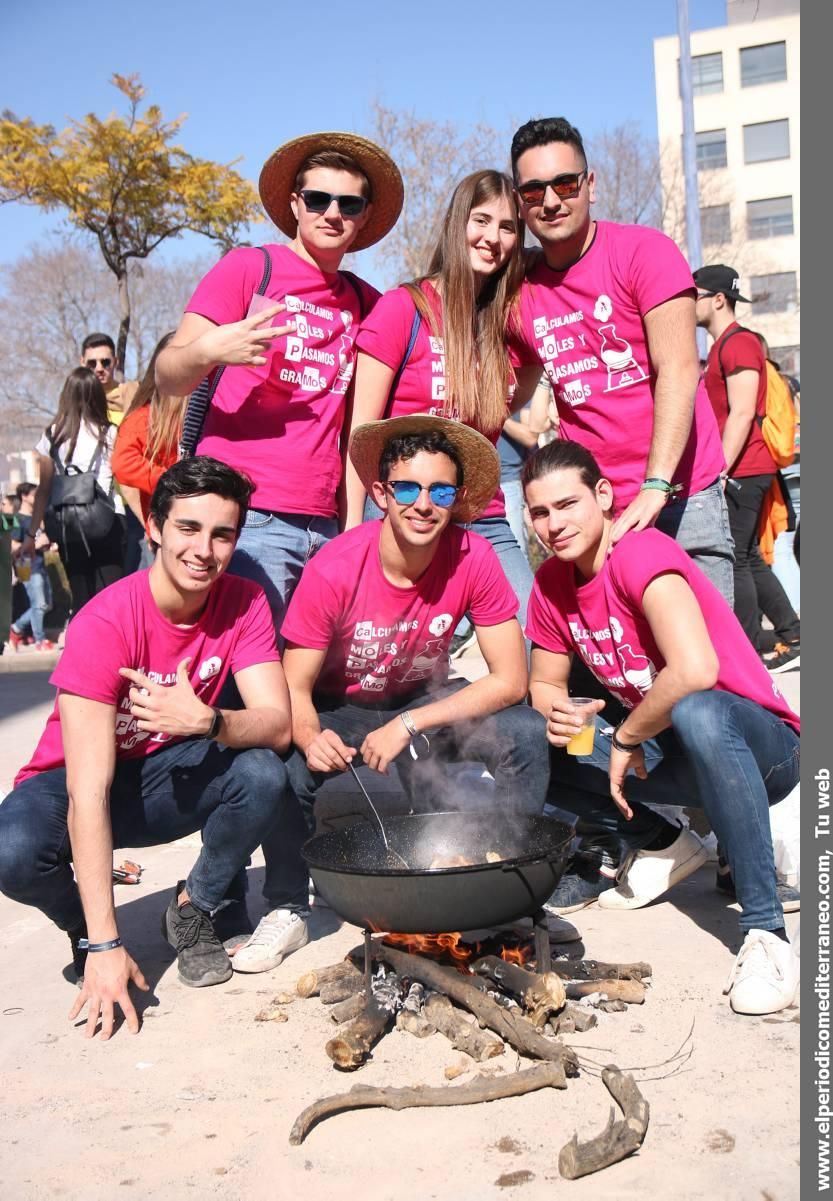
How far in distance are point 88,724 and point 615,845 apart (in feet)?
6.25

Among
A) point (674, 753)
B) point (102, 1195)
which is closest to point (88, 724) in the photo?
point (102, 1195)

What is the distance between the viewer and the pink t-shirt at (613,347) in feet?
12.3

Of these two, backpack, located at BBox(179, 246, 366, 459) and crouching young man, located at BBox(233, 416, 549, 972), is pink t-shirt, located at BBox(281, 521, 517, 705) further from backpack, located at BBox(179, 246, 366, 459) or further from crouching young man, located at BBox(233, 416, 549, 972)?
backpack, located at BBox(179, 246, 366, 459)

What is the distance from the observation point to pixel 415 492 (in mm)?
3449

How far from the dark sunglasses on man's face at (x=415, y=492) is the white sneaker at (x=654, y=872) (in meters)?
1.44

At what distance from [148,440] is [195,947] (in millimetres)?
2431

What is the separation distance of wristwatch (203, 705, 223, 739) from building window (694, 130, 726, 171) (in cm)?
5065

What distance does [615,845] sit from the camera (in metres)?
→ 3.93

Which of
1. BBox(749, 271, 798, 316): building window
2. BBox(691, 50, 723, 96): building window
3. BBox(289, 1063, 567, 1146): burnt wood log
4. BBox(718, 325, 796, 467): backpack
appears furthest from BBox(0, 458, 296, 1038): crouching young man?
BBox(691, 50, 723, 96): building window

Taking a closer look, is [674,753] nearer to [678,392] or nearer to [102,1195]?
[678,392]

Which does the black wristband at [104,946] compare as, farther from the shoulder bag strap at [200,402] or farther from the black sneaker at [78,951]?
the shoulder bag strap at [200,402]

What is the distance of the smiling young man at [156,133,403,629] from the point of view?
3764 mm

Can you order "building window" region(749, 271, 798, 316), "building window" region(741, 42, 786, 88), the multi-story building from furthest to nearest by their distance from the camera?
"building window" region(741, 42, 786, 88) → the multi-story building → "building window" region(749, 271, 798, 316)

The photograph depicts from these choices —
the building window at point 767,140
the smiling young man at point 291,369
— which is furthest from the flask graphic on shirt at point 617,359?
the building window at point 767,140
